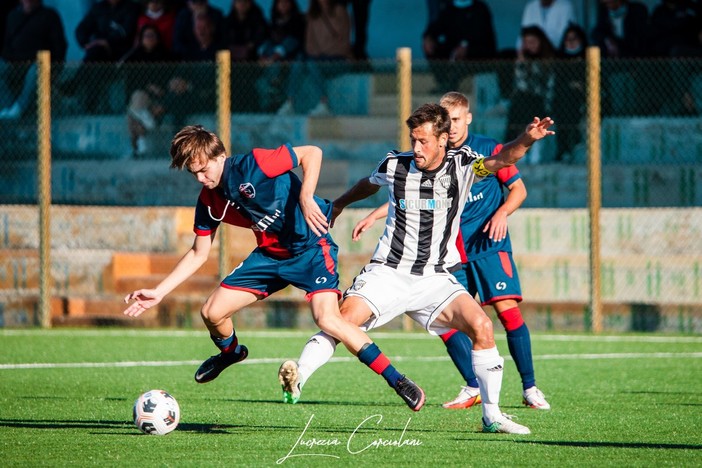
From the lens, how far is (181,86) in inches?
582

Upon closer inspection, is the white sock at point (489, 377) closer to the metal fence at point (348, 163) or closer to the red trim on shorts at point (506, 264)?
the red trim on shorts at point (506, 264)

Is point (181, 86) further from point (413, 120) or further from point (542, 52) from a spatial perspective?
point (413, 120)

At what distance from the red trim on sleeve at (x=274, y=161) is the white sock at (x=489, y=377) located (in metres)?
1.51

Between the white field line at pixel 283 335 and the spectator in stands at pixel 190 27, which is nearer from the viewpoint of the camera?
the white field line at pixel 283 335

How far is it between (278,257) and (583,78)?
7760 millimetres

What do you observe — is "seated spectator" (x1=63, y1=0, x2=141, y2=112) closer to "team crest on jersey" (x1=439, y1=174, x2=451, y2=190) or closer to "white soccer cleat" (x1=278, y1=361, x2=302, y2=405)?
"team crest on jersey" (x1=439, y1=174, x2=451, y2=190)

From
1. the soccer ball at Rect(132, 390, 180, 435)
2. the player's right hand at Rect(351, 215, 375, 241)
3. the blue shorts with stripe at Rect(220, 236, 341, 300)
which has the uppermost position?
the player's right hand at Rect(351, 215, 375, 241)

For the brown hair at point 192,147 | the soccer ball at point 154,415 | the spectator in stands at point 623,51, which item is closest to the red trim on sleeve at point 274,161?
the brown hair at point 192,147

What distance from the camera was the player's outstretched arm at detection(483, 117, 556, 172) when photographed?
6.24 meters

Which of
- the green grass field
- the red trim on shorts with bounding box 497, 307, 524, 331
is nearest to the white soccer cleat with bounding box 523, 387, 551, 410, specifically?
the green grass field

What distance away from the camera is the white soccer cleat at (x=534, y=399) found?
7797 millimetres

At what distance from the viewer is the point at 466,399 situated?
8.00 metres

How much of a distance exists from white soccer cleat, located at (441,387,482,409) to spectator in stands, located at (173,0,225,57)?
364 inches

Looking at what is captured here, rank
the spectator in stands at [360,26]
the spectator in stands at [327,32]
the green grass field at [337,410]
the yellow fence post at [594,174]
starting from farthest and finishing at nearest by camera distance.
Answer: the spectator in stands at [360,26], the spectator in stands at [327,32], the yellow fence post at [594,174], the green grass field at [337,410]
